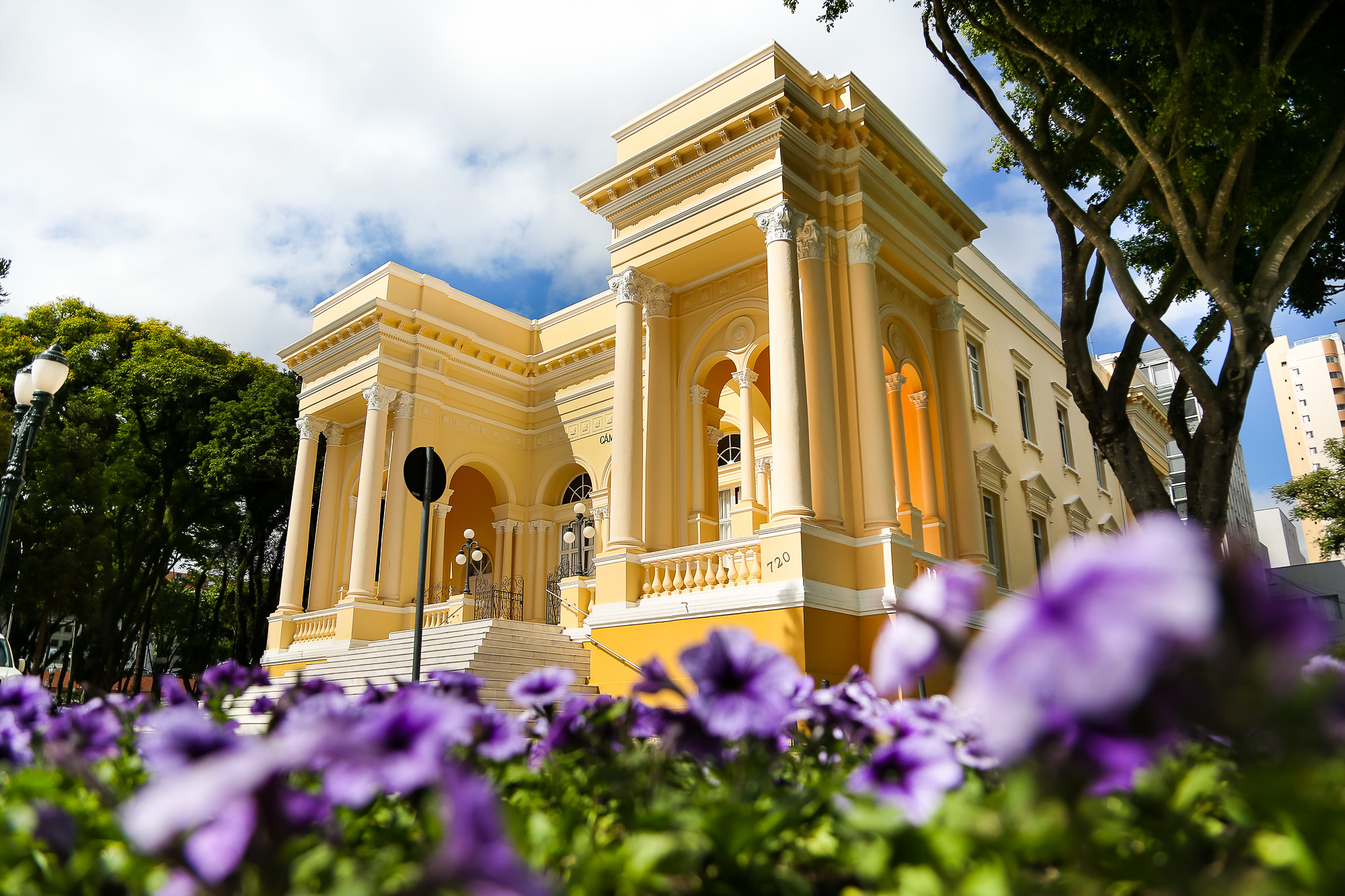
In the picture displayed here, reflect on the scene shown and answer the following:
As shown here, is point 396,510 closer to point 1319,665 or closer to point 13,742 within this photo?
point 13,742

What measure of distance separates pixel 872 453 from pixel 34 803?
38.6 ft

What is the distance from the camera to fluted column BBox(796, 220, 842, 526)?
Answer: 11992mm

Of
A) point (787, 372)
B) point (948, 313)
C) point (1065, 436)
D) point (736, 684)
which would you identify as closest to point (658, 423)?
point (787, 372)

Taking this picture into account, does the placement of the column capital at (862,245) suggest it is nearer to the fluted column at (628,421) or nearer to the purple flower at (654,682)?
the fluted column at (628,421)

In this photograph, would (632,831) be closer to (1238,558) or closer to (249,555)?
(1238,558)

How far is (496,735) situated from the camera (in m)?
1.87

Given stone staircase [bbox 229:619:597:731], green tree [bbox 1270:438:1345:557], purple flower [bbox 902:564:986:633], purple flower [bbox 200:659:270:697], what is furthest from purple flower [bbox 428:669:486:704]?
green tree [bbox 1270:438:1345:557]

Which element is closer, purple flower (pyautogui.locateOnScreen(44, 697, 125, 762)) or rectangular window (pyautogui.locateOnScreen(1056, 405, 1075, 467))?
purple flower (pyautogui.locateOnScreen(44, 697, 125, 762))

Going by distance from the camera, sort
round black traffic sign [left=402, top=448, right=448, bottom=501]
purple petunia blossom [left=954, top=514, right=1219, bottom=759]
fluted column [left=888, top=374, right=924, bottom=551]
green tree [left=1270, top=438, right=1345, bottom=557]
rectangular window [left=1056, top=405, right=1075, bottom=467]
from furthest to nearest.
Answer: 1. green tree [left=1270, top=438, right=1345, bottom=557]
2. rectangular window [left=1056, top=405, right=1075, bottom=467]
3. fluted column [left=888, top=374, right=924, bottom=551]
4. round black traffic sign [left=402, top=448, right=448, bottom=501]
5. purple petunia blossom [left=954, top=514, right=1219, bottom=759]

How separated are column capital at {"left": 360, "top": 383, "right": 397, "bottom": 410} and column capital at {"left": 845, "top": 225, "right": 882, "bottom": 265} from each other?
10897 mm

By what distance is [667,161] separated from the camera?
14055 mm

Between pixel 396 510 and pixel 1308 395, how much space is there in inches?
4307

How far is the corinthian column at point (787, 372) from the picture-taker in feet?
38.1

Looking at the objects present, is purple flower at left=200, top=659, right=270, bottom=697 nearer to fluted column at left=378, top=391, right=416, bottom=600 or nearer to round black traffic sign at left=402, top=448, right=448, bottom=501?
round black traffic sign at left=402, top=448, right=448, bottom=501
